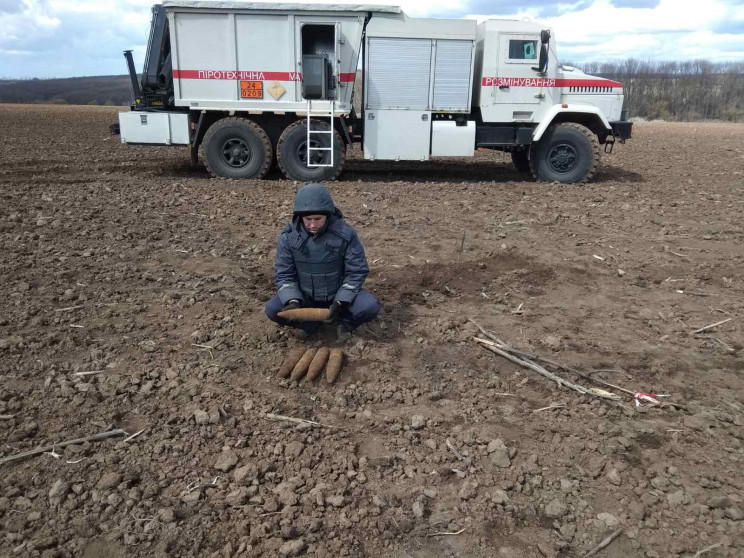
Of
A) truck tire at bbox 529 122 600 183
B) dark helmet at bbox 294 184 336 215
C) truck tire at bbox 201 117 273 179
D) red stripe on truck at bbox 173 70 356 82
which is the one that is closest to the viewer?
dark helmet at bbox 294 184 336 215

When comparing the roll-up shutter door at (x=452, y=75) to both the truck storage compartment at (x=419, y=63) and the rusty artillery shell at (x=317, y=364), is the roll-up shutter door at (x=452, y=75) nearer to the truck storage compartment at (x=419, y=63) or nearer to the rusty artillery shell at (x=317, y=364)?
the truck storage compartment at (x=419, y=63)

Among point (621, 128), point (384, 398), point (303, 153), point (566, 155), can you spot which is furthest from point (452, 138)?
point (384, 398)

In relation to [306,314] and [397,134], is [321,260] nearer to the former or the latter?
[306,314]

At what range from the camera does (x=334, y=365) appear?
3.74 meters

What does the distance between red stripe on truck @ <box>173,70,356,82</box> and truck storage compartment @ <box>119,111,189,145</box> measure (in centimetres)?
66

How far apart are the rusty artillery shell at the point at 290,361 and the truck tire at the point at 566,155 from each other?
26.8 ft

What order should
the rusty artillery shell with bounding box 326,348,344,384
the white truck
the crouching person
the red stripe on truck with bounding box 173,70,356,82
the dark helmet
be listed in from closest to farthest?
the rusty artillery shell with bounding box 326,348,344,384, the dark helmet, the crouching person, the white truck, the red stripe on truck with bounding box 173,70,356,82

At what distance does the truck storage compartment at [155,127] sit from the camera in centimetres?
1016

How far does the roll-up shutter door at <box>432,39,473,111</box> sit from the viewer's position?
1020 centimetres

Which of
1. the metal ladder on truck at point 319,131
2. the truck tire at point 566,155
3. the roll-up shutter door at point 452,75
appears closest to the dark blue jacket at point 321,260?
the metal ladder on truck at point 319,131

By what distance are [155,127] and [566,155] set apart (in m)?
7.34

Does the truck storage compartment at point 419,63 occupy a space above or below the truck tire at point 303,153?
above

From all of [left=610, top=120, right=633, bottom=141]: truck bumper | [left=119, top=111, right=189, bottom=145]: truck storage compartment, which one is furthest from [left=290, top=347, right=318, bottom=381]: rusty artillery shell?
[left=610, top=120, right=633, bottom=141]: truck bumper

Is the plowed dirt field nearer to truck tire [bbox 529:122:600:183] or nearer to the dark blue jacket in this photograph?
the dark blue jacket
